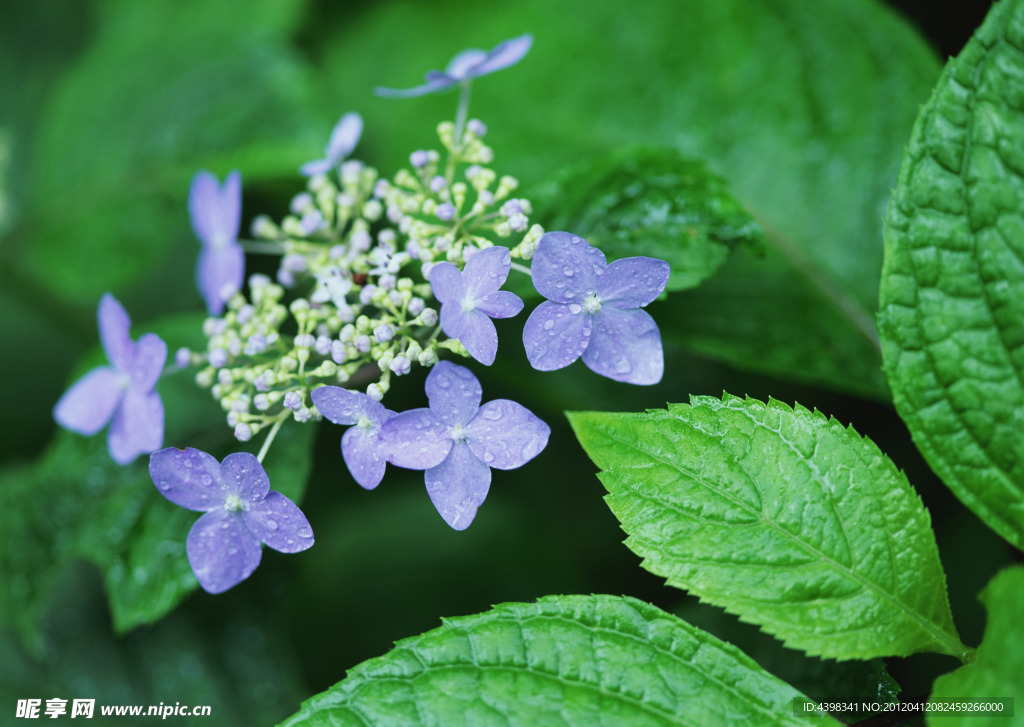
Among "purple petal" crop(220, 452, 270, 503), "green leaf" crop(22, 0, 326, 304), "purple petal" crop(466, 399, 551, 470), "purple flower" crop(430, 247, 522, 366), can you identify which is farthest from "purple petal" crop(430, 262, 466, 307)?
"green leaf" crop(22, 0, 326, 304)

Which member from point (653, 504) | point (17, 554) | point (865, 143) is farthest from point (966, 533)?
point (17, 554)

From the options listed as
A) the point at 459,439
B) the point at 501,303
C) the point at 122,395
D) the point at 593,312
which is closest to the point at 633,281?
the point at 593,312

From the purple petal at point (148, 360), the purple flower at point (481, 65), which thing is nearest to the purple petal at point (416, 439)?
the purple petal at point (148, 360)

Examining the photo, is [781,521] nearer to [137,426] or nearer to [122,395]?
[137,426]

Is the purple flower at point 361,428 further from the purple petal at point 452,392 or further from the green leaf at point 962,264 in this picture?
the green leaf at point 962,264

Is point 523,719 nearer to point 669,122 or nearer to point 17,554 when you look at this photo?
point 17,554

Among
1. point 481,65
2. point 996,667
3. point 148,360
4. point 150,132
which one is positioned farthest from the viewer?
point 150,132

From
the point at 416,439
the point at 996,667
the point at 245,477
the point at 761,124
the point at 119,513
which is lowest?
the point at 119,513
